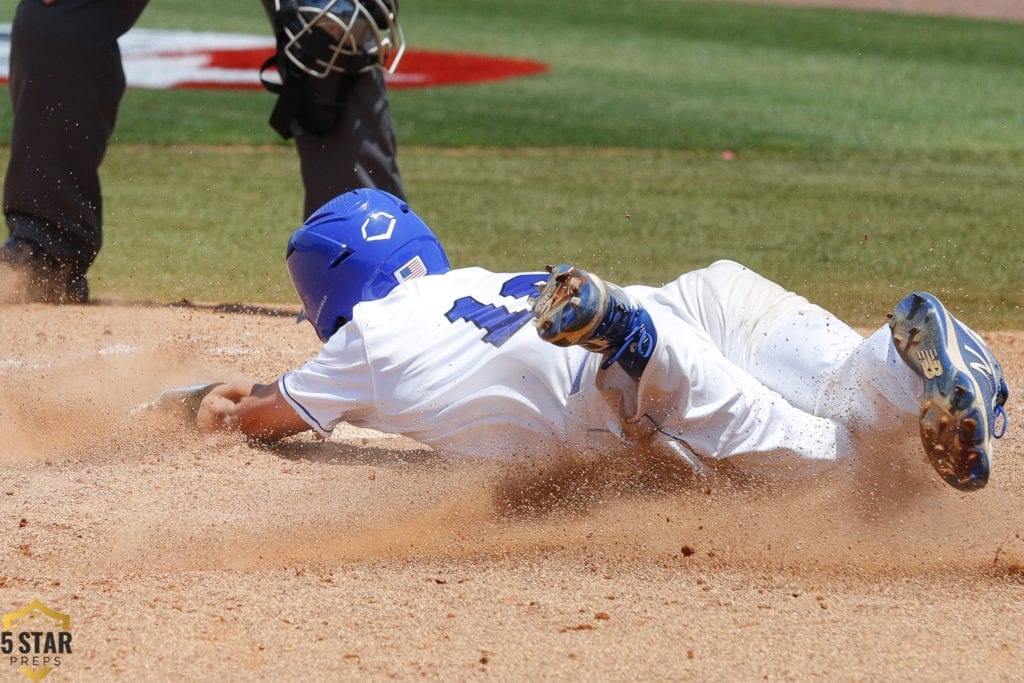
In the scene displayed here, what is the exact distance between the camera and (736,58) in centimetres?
1616

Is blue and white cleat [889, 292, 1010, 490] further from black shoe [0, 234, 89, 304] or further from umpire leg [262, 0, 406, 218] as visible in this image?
black shoe [0, 234, 89, 304]

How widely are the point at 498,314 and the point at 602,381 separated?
0.31 m

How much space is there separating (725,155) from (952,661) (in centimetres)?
785

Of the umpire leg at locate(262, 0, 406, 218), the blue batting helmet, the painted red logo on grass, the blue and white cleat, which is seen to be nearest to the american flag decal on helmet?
the blue batting helmet

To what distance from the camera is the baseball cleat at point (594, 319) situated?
9.44ft

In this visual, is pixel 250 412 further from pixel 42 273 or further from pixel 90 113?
pixel 90 113

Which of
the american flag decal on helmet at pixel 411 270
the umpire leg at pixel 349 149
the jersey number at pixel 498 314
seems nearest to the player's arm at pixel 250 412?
the american flag decal on helmet at pixel 411 270

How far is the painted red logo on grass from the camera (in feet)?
43.8

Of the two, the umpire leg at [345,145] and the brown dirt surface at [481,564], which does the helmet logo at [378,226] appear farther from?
the umpire leg at [345,145]

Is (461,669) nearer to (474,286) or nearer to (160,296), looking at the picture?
(474,286)

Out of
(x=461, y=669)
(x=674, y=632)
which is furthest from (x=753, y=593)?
(x=461, y=669)

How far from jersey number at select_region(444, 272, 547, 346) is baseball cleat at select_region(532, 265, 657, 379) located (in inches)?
10.7

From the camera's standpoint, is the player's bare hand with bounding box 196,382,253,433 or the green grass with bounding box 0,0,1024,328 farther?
the green grass with bounding box 0,0,1024,328

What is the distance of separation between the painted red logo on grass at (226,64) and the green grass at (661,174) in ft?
1.74
